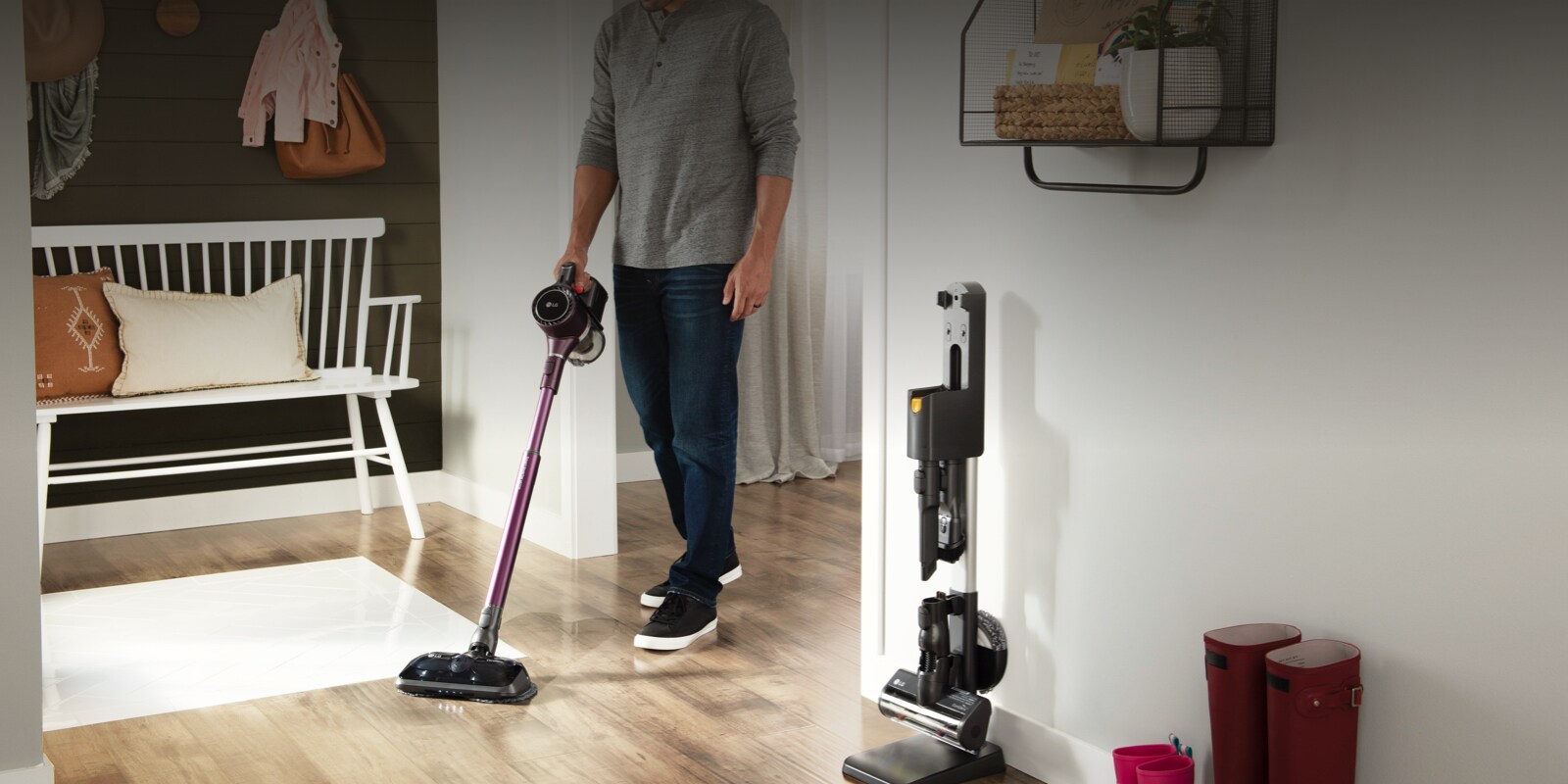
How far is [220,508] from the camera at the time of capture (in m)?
4.29

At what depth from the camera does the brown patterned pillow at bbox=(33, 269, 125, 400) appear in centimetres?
376

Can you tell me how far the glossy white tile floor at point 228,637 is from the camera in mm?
2768

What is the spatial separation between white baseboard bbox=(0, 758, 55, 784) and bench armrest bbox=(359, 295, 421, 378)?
2.16 meters

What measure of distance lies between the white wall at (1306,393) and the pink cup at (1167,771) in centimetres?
7

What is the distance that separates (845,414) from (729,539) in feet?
6.89

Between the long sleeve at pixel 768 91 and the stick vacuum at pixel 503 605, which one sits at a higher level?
the long sleeve at pixel 768 91

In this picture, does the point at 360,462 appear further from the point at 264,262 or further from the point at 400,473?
the point at 264,262

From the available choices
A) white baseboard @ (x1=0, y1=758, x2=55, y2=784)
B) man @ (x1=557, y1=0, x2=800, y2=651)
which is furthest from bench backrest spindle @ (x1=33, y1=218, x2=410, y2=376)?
white baseboard @ (x1=0, y1=758, x2=55, y2=784)

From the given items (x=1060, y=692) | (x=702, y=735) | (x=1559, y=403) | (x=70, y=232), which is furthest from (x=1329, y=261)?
(x=70, y=232)

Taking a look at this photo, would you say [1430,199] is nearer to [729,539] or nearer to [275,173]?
[729,539]

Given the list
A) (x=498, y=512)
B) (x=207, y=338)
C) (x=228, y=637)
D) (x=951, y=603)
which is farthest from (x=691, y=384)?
(x=207, y=338)

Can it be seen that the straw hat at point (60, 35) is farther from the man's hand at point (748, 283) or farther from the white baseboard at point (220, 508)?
the man's hand at point (748, 283)

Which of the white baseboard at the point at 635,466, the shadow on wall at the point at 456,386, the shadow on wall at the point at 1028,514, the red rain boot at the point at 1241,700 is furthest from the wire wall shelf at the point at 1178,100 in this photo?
the white baseboard at the point at 635,466

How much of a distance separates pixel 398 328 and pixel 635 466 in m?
0.90
